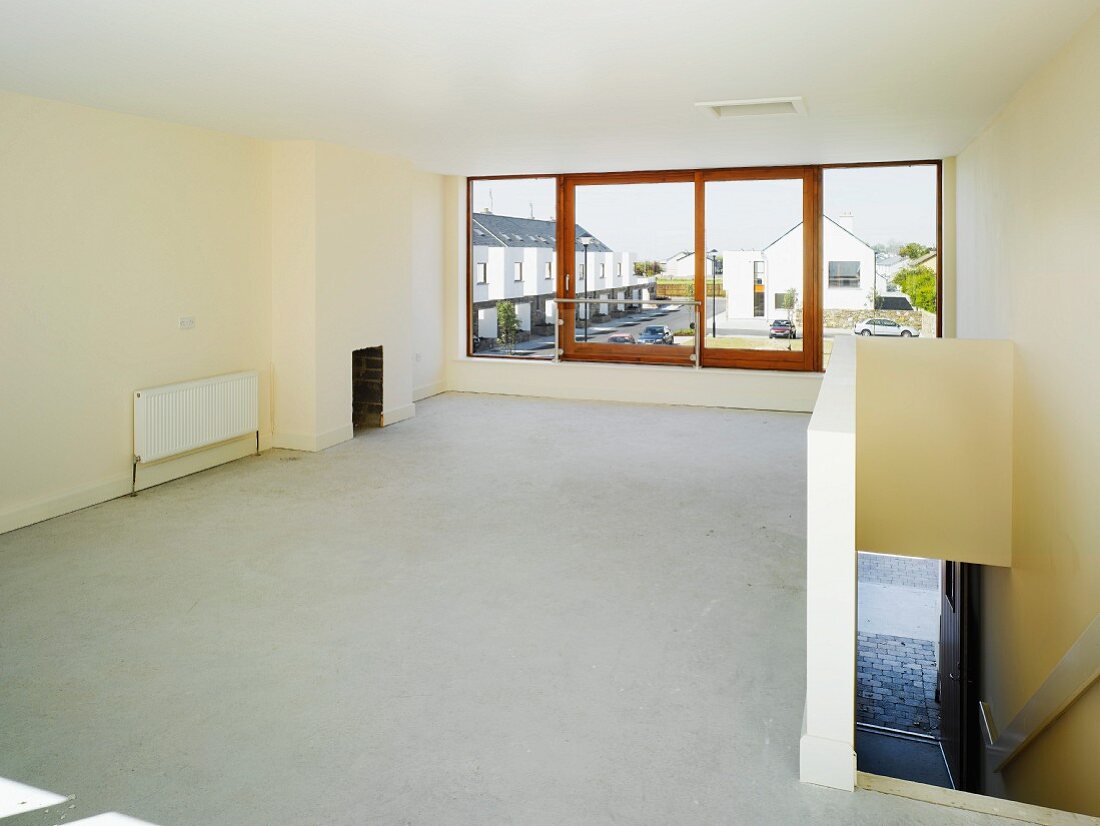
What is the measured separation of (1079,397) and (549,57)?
2745mm

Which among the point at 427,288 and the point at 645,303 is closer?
the point at 427,288

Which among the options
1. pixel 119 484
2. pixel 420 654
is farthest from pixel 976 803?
pixel 119 484

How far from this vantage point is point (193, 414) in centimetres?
561

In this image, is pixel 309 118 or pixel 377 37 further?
pixel 309 118

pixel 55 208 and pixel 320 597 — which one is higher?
pixel 55 208

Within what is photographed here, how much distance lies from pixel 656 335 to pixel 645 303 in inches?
14.6

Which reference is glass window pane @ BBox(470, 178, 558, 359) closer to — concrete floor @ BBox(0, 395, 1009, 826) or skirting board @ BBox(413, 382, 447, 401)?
skirting board @ BBox(413, 382, 447, 401)

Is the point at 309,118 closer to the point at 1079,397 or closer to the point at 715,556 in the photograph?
the point at 715,556

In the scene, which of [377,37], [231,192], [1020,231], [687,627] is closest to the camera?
[687,627]

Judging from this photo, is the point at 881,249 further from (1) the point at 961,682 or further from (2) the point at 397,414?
(2) the point at 397,414

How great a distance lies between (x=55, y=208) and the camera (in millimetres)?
4691

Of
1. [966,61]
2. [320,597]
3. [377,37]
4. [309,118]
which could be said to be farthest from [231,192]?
[966,61]

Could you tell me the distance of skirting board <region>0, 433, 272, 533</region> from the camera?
460 cm

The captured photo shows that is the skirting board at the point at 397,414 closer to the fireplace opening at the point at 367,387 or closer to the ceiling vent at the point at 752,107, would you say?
the fireplace opening at the point at 367,387
